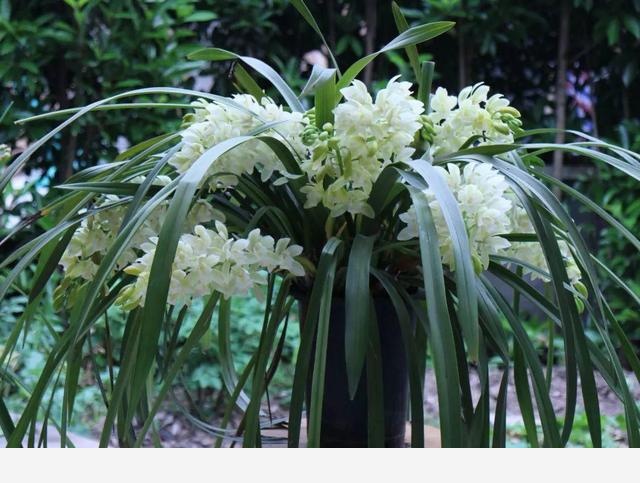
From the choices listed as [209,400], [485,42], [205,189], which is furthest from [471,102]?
[485,42]

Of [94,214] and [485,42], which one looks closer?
[94,214]

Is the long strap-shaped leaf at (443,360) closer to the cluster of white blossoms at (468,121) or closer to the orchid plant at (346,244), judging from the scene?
the orchid plant at (346,244)

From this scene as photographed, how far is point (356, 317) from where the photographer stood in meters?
0.58

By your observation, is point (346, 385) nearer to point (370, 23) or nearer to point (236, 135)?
point (236, 135)

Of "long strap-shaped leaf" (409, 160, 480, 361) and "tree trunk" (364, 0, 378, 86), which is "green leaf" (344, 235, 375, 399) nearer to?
"long strap-shaped leaf" (409, 160, 480, 361)

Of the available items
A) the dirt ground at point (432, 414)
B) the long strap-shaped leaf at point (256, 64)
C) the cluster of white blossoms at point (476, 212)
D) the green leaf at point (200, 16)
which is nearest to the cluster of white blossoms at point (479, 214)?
the cluster of white blossoms at point (476, 212)

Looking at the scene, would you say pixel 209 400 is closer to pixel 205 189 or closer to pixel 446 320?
pixel 205 189

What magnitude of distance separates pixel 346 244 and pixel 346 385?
0.13 m

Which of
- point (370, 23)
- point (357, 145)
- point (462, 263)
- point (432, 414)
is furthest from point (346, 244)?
point (370, 23)

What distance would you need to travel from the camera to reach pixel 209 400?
235 cm

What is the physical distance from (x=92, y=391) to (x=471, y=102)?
5.83 feet

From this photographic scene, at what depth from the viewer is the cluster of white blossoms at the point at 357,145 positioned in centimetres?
67

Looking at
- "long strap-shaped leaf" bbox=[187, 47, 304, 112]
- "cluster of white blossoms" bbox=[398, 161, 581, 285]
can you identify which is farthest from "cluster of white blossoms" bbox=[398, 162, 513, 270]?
"long strap-shaped leaf" bbox=[187, 47, 304, 112]
